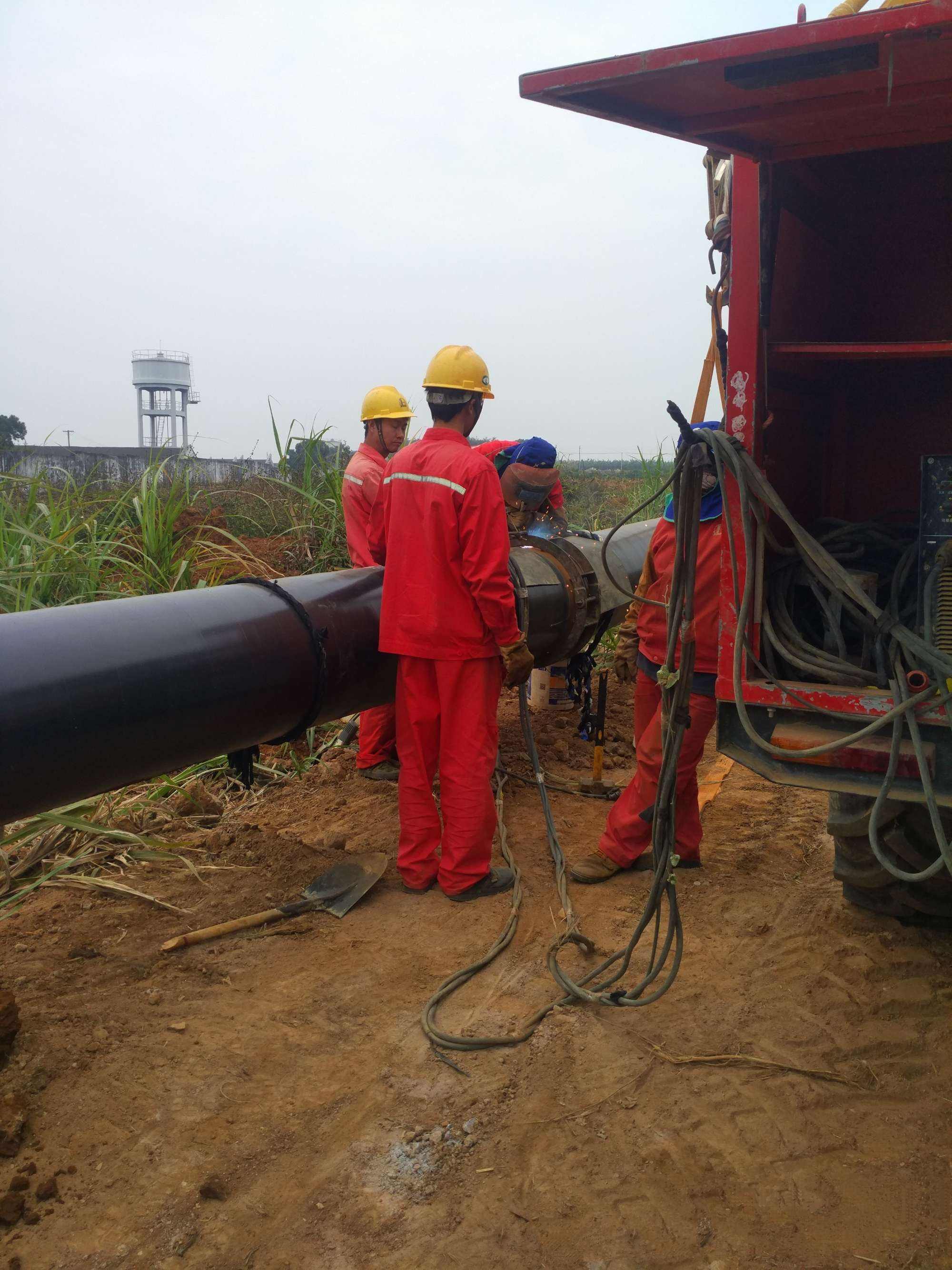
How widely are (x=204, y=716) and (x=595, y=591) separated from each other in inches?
96.6

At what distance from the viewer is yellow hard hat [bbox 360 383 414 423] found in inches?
234

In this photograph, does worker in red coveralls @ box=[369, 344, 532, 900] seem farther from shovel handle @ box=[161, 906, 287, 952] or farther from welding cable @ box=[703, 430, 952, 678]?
welding cable @ box=[703, 430, 952, 678]

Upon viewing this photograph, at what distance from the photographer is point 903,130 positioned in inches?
108

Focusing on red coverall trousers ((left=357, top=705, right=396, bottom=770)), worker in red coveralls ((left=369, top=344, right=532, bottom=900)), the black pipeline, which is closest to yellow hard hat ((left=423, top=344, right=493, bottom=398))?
worker in red coveralls ((left=369, top=344, right=532, bottom=900))

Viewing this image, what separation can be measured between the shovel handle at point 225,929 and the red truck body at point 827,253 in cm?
188

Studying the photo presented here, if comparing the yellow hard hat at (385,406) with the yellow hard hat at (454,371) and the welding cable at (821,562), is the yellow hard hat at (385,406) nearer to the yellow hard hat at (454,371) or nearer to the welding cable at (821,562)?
the yellow hard hat at (454,371)

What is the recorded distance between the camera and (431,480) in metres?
3.87

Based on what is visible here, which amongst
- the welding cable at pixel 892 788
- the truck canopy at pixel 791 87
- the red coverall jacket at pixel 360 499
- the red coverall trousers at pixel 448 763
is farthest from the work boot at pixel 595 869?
the truck canopy at pixel 791 87

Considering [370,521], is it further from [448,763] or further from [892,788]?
[892,788]

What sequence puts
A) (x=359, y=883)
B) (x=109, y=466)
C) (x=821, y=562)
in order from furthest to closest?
(x=109, y=466)
(x=359, y=883)
(x=821, y=562)

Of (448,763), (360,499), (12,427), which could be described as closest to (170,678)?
(448,763)

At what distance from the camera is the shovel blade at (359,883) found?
12.8 feet

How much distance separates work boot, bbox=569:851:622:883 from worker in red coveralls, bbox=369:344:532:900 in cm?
29

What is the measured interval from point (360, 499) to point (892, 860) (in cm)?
335
